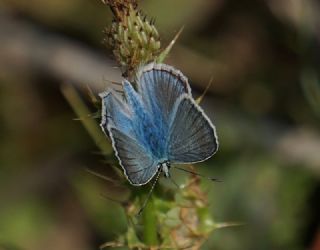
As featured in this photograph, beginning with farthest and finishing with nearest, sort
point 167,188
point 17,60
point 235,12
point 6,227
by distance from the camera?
point 235,12 → point 17,60 → point 6,227 → point 167,188

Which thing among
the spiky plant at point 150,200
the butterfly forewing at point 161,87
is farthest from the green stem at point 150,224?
the butterfly forewing at point 161,87

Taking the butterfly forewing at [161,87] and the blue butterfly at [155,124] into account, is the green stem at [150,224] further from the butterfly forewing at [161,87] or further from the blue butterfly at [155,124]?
the butterfly forewing at [161,87]

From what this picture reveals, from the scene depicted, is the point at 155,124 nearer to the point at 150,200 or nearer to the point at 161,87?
the point at 161,87

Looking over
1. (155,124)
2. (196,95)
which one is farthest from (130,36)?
(196,95)

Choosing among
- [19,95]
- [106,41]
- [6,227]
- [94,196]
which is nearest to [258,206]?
[94,196]

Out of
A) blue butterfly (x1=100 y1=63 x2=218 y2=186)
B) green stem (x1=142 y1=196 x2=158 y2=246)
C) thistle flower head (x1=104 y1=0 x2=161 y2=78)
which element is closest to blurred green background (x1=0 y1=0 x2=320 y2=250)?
green stem (x1=142 y1=196 x2=158 y2=246)

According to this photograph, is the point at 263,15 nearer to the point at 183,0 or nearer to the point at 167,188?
the point at 183,0

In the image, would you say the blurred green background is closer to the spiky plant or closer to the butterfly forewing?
the spiky plant
